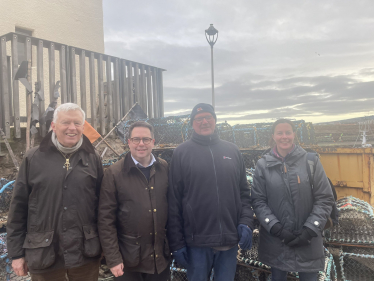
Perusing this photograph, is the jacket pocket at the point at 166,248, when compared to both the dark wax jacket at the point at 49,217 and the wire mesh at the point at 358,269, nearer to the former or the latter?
the dark wax jacket at the point at 49,217

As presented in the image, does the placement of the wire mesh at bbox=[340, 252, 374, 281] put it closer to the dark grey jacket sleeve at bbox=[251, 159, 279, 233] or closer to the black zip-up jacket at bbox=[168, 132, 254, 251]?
the dark grey jacket sleeve at bbox=[251, 159, 279, 233]

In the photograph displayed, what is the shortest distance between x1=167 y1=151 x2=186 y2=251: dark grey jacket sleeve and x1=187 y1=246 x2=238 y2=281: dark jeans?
15cm

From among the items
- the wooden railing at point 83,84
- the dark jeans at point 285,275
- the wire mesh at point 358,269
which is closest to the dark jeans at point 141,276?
the dark jeans at point 285,275

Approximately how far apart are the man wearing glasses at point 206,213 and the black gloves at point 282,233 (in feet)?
0.70

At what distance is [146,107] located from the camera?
9.35 m

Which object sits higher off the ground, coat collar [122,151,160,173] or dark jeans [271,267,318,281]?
coat collar [122,151,160,173]

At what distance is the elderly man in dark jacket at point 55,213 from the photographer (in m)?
2.05

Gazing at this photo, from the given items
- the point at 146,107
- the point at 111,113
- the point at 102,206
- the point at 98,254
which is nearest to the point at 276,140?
the point at 102,206

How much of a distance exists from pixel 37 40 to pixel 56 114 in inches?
223

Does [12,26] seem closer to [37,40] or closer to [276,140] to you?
[37,40]

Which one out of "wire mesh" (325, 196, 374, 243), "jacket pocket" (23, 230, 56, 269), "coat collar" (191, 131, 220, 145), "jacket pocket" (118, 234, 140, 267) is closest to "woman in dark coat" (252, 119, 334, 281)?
"coat collar" (191, 131, 220, 145)

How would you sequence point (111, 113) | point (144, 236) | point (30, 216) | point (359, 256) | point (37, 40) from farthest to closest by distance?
point (111, 113), point (37, 40), point (359, 256), point (144, 236), point (30, 216)

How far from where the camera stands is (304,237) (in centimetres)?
233

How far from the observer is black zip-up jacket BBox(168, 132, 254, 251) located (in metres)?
2.33
